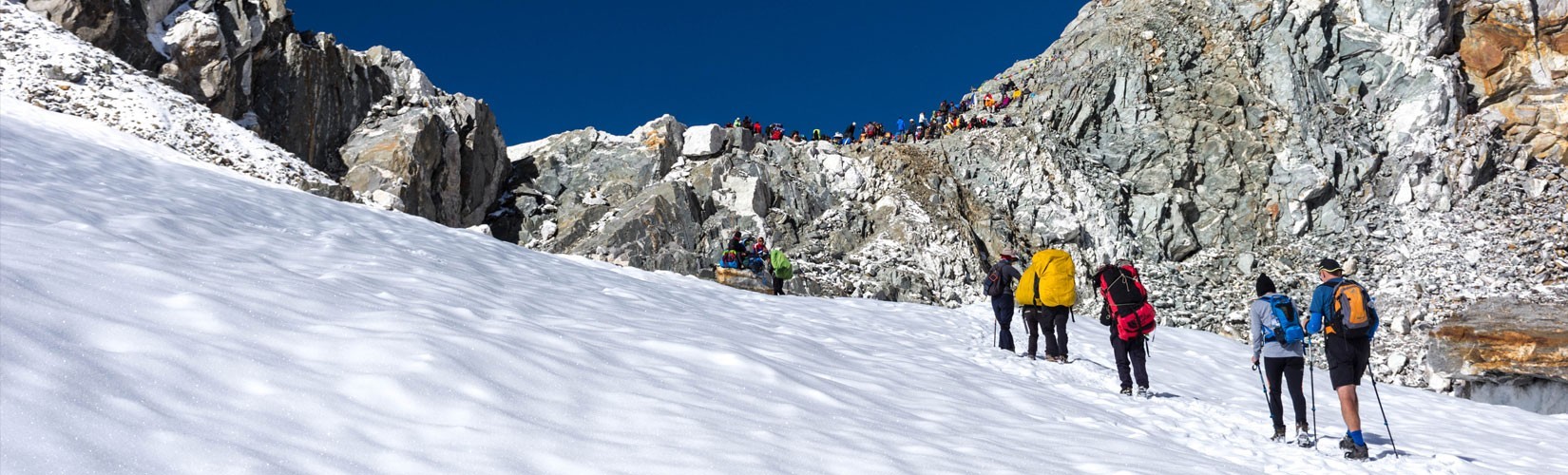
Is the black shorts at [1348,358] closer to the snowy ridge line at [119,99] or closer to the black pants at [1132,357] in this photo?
the black pants at [1132,357]

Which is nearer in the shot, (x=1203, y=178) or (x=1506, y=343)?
(x=1506, y=343)

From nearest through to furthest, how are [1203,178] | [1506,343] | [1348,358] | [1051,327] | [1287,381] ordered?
[1348,358] < [1287,381] < [1051,327] < [1506,343] < [1203,178]

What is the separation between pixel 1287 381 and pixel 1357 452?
0.81 m

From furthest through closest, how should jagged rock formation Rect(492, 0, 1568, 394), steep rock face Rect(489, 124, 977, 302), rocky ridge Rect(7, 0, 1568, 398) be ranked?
1. jagged rock formation Rect(492, 0, 1568, 394)
2. steep rock face Rect(489, 124, 977, 302)
3. rocky ridge Rect(7, 0, 1568, 398)

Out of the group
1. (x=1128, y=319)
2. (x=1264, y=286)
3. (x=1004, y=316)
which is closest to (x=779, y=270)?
(x=1004, y=316)

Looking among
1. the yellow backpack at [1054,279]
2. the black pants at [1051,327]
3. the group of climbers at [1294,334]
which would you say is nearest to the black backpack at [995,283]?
the black pants at [1051,327]

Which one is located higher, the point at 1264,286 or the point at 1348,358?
the point at 1264,286

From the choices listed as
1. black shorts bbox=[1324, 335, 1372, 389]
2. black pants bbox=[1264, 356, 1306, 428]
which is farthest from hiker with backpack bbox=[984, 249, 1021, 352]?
black shorts bbox=[1324, 335, 1372, 389]

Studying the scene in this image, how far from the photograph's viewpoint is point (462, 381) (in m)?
4.69

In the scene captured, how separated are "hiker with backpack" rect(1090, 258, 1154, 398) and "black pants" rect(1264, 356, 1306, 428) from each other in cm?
173

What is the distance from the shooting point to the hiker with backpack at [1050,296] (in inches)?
451

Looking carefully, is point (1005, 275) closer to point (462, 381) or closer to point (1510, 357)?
point (462, 381)

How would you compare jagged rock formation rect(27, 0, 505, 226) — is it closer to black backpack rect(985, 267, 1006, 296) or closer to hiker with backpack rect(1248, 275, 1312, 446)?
black backpack rect(985, 267, 1006, 296)

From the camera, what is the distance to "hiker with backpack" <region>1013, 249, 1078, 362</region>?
37.6 feet
